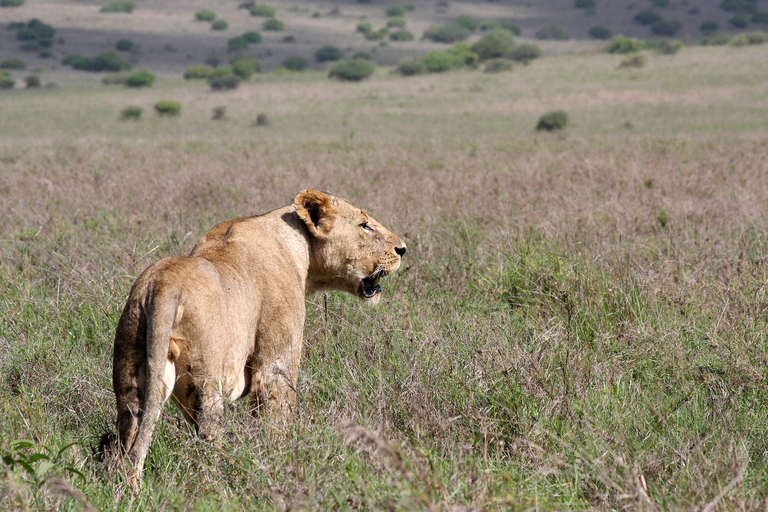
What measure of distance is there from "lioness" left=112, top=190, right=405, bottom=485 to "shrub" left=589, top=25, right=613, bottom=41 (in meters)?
91.4

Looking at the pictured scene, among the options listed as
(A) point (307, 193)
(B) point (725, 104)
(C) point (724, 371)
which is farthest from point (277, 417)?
(B) point (725, 104)

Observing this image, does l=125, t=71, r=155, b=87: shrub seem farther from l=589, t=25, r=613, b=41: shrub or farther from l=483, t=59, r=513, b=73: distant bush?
l=589, t=25, r=613, b=41: shrub

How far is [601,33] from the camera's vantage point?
8738cm

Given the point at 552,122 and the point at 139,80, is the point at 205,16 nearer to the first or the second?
the point at 139,80

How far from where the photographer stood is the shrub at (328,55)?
7506cm

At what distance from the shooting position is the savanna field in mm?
2469

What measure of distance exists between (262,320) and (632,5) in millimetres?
112736

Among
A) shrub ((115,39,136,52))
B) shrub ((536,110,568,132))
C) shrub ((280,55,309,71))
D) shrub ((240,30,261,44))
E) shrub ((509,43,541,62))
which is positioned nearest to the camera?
shrub ((536,110,568,132))

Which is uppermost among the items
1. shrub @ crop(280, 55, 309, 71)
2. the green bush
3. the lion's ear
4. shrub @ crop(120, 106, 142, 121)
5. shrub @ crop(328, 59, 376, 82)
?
the lion's ear

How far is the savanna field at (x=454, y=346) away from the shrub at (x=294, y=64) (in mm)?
59959

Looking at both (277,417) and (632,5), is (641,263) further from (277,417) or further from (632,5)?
(632,5)

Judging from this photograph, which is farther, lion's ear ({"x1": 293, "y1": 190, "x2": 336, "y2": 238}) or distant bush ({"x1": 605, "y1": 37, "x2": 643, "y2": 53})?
distant bush ({"x1": 605, "y1": 37, "x2": 643, "y2": 53})

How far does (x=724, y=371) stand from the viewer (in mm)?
3467

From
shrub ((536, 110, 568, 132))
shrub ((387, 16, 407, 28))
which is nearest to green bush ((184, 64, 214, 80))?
shrub ((536, 110, 568, 132))
